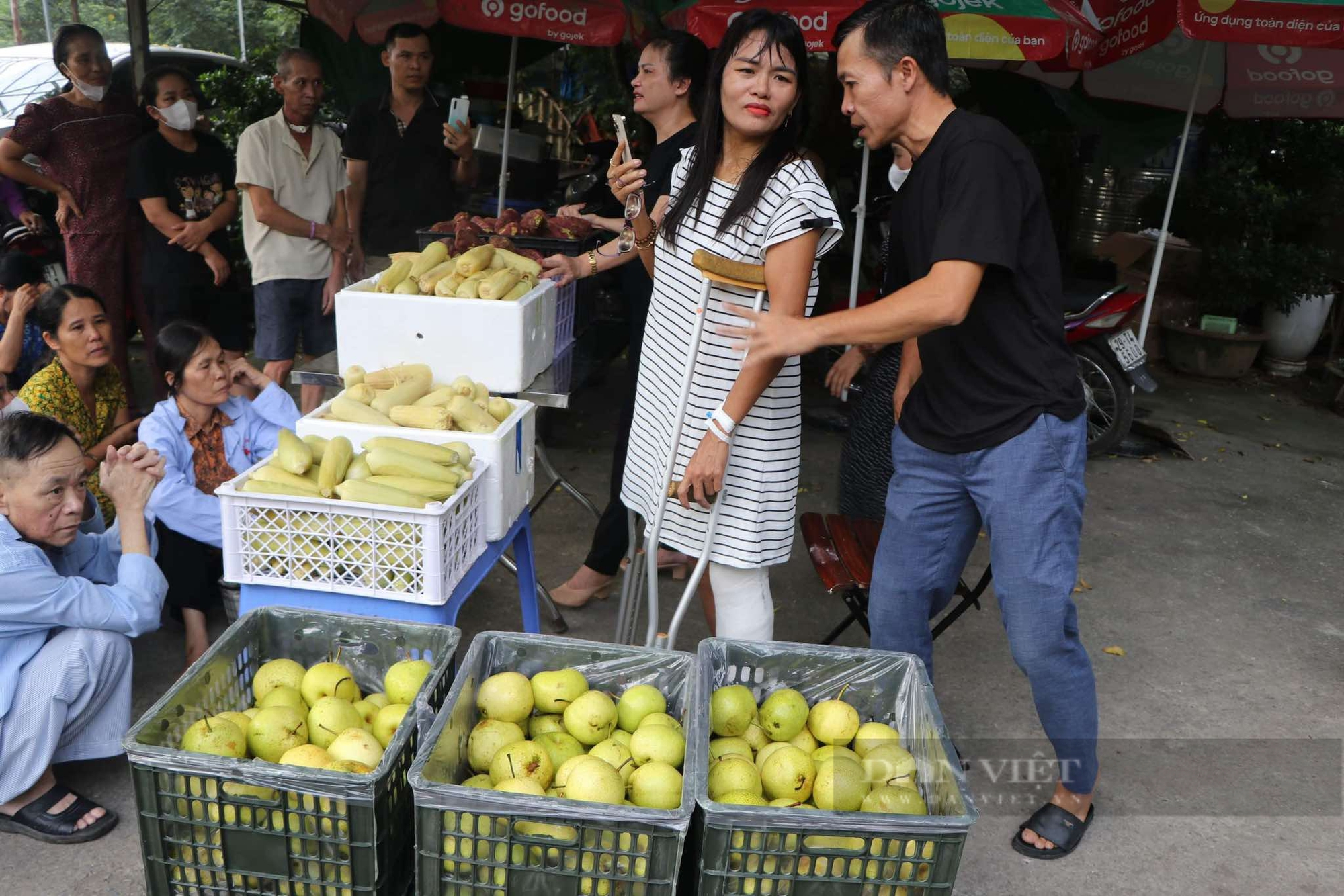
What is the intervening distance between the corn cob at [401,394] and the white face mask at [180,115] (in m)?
2.45

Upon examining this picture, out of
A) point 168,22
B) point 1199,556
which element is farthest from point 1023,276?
point 168,22

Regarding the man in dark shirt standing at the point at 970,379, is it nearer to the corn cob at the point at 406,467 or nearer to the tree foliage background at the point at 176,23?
the corn cob at the point at 406,467

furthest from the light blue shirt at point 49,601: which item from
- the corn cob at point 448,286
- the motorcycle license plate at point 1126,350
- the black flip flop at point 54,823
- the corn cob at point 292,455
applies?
the motorcycle license plate at point 1126,350

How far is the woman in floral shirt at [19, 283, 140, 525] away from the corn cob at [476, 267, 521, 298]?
1.43 metres

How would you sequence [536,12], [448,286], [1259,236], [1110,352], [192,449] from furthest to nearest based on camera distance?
[1259,236]
[1110,352]
[536,12]
[192,449]
[448,286]

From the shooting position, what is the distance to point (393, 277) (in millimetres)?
3176

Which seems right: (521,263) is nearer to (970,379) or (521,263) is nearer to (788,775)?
(970,379)

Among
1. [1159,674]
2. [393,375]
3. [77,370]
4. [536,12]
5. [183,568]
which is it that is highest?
[536,12]

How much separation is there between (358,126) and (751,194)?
309 cm

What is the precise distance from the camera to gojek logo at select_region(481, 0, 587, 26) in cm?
496

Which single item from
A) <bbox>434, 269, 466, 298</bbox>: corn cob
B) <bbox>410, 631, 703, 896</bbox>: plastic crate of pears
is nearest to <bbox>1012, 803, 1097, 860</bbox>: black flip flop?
<bbox>410, 631, 703, 896</bbox>: plastic crate of pears

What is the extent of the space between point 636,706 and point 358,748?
493mm

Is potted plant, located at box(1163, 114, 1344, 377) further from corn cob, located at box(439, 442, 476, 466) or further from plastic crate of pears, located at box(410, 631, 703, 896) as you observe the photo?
plastic crate of pears, located at box(410, 631, 703, 896)

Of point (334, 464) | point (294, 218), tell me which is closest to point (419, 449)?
point (334, 464)
